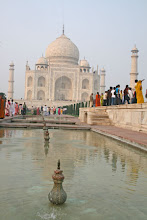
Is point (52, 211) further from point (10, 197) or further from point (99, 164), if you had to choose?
point (99, 164)

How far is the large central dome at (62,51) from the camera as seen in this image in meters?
45.7

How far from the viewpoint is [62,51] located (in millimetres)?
45688

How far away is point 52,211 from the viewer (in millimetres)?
1744

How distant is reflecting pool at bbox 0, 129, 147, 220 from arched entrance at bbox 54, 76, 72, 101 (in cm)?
4230

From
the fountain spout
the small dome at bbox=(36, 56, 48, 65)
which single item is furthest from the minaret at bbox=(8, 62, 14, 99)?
the fountain spout

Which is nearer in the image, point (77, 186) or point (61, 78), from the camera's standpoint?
point (77, 186)

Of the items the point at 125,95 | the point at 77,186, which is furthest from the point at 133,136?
the point at 125,95

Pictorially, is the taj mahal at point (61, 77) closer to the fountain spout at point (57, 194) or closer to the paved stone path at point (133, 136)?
the paved stone path at point (133, 136)

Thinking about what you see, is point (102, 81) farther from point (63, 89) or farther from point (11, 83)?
point (11, 83)

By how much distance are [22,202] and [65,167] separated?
1099 mm

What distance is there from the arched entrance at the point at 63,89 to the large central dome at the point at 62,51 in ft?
10.9

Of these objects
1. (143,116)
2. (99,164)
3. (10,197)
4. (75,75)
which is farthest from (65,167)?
(75,75)

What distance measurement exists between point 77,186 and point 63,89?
44.2 metres

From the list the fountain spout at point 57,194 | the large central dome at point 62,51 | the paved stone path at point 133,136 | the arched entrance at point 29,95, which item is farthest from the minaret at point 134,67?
the fountain spout at point 57,194
